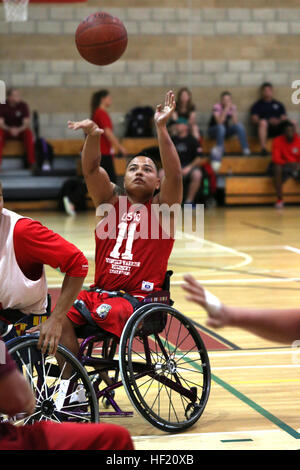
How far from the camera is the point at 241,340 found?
543cm

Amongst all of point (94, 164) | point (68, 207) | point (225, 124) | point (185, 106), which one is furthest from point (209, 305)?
point (225, 124)

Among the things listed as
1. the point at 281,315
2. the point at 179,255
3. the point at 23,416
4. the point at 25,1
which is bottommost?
the point at 179,255

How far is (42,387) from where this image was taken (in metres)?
3.32

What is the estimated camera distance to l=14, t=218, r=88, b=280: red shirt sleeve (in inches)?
133

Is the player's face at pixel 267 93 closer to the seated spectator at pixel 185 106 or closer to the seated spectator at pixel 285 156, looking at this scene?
the seated spectator at pixel 285 156

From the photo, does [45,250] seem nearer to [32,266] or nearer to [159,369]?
[32,266]

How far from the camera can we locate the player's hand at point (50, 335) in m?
3.28

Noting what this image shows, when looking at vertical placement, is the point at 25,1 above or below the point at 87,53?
above

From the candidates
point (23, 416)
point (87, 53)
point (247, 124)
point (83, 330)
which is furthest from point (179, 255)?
point (247, 124)

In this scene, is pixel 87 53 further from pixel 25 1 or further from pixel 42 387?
pixel 25 1

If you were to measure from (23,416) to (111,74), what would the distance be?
12411mm

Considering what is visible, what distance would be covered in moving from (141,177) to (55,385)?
1.25 meters

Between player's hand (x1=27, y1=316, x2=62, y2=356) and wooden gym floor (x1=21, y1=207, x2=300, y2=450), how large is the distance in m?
0.59

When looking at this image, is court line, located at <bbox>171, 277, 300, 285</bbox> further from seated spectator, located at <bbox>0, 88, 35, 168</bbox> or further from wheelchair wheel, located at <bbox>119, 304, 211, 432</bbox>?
seated spectator, located at <bbox>0, 88, 35, 168</bbox>
